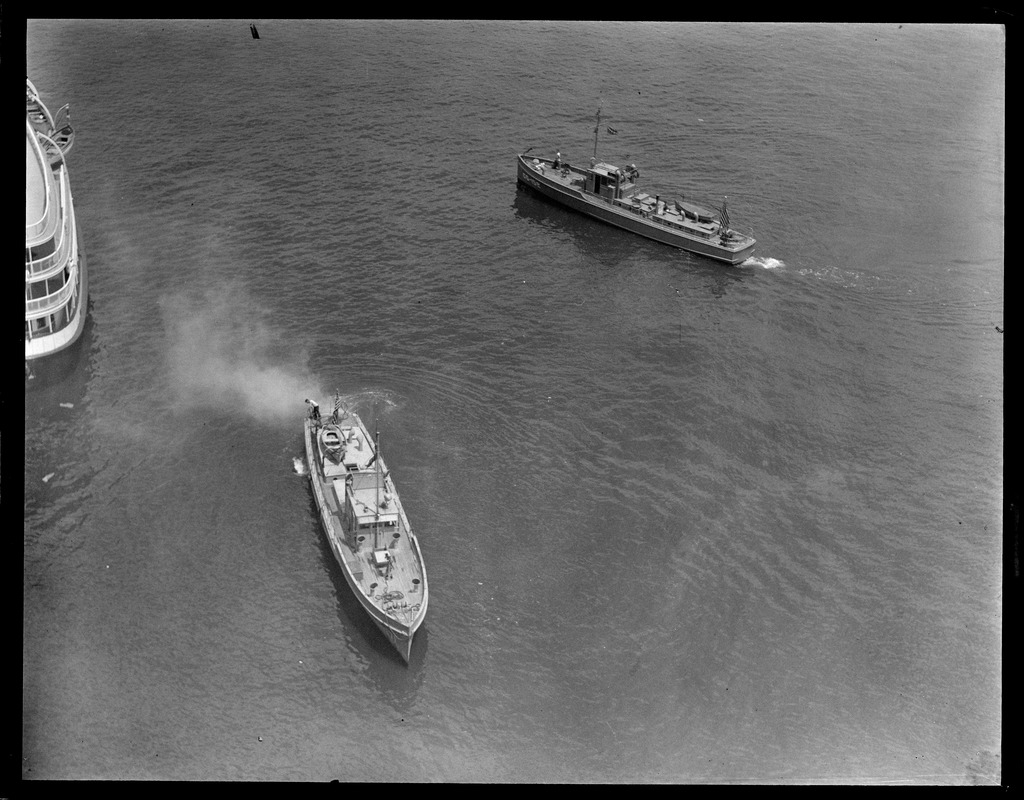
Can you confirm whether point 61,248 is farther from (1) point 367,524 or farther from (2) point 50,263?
(1) point 367,524

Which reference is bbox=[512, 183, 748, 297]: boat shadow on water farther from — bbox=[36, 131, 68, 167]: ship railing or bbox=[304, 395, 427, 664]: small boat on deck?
bbox=[36, 131, 68, 167]: ship railing

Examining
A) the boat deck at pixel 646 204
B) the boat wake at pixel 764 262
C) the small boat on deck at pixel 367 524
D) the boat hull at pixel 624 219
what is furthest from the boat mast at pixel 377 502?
the boat deck at pixel 646 204

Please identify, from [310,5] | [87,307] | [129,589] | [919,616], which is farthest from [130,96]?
[919,616]

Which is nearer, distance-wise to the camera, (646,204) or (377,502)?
(377,502)

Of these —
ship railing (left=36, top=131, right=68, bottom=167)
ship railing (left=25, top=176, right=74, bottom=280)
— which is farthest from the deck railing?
ship railing (left=36, top=131, right=68, bottom=167)

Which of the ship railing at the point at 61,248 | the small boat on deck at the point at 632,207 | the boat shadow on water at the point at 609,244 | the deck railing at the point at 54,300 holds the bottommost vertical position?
the boat shadow on water at the point at 609,244

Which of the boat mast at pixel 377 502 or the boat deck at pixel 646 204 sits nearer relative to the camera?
the boat mast at pixel 377 502

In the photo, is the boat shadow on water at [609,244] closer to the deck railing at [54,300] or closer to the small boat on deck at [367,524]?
the small boat on deck at [367,524]

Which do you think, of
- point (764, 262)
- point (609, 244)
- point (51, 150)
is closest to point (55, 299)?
point (51, 150)
